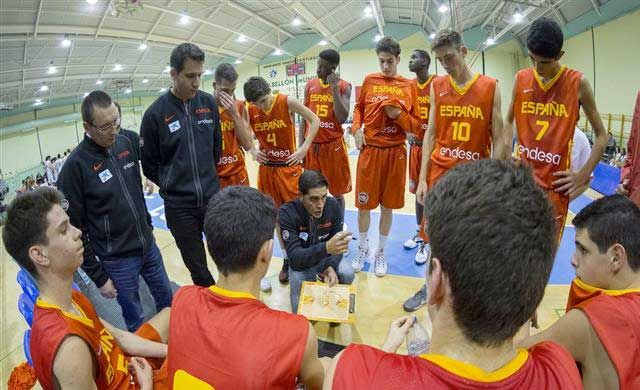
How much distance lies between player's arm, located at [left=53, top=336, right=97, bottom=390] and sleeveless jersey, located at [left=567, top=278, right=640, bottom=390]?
74.6 inches

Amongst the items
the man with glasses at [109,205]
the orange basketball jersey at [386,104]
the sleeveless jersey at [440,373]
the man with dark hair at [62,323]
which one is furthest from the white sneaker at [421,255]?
the sleeveless jersey at [440,373]

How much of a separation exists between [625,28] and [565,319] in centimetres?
1574

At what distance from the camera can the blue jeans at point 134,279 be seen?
2.95m

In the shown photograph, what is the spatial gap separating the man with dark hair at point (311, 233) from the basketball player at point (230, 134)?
0.80 m

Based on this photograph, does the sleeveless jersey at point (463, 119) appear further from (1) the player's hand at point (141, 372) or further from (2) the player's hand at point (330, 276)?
(1) the player's hand at point (141, 372)

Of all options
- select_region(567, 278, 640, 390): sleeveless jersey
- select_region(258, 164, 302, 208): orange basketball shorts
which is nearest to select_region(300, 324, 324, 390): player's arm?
select_region(567, 278, 640, 390): sleeveless jersey

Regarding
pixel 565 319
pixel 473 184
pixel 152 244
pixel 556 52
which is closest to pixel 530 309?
pixel 473 184

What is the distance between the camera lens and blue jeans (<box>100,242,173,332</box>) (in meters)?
2.95

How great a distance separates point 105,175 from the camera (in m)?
2.78

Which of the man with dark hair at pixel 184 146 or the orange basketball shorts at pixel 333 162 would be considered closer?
the man with dark hair at pixel 184 146

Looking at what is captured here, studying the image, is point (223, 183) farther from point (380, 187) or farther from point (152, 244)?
point (380, 187)

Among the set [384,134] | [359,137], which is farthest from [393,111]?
[359,137]

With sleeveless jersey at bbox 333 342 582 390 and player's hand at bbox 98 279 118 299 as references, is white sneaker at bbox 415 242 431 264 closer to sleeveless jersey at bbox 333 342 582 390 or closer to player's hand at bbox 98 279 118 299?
player's hand at bbox 98 279 118 299

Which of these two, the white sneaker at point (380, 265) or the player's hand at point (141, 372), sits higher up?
the player's hand at point (141, 372)
